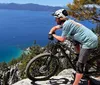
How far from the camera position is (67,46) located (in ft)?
21.0

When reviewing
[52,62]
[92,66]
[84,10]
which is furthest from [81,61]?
[84,10]

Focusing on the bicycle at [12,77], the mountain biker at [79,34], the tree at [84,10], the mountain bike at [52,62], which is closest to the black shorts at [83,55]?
the mountain biker at [79,34]

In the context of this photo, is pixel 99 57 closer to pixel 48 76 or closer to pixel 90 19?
pixel 48 76

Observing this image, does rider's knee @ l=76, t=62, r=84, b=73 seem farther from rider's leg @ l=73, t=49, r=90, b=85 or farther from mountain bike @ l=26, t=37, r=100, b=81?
mountain bike @ l=26, t=37, r=100, b=81

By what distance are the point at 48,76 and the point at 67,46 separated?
3.47ft

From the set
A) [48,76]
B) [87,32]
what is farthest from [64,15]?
[48,76]

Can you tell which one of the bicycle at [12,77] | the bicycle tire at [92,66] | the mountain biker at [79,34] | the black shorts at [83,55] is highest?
the mountain biker at [79,34]

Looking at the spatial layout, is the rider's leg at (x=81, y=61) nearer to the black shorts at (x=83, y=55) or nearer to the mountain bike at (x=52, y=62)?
the black shorts at (x=83, y=55)

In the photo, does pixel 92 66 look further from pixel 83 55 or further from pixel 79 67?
pixel 83 55

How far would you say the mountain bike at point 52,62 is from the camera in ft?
21.0

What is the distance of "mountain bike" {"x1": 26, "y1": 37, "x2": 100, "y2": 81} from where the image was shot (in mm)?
6391

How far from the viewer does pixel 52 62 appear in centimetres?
672

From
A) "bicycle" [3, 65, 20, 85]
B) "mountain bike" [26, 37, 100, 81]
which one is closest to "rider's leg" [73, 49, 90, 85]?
"mountain bike" [26, 37, 100, 81]

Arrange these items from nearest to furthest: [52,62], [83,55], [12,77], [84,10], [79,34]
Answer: [79,34] → [83,55] → [52,62] → [84,10] → [12,77]
